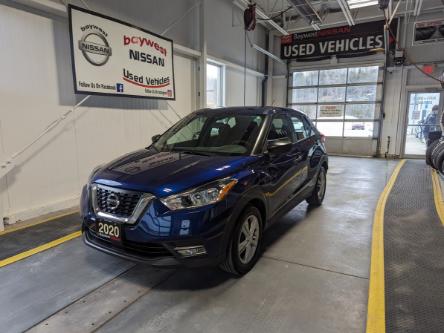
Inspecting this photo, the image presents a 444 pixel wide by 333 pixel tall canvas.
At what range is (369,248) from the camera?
10.4ft

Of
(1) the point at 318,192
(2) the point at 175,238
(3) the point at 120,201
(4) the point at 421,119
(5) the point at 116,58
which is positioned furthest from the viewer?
(4) the point at 421,119

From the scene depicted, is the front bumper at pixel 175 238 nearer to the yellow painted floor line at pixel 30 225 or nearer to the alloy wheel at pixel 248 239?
the alloy wheel at pixel 248 239

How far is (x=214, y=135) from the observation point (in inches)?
123

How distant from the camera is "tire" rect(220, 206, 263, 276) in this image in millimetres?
2400

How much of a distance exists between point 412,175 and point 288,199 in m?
5.33

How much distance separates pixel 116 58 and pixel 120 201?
131 inches

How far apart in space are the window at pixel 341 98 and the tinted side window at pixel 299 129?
800cm

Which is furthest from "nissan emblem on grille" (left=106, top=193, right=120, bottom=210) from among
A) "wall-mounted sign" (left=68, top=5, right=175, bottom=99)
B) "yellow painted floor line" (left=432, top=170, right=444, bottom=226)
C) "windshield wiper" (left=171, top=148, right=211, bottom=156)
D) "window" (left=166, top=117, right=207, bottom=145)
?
"yellow painted floor line" (left=432, top=170, right=444, bottom=226)

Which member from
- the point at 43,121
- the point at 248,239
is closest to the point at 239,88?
the point at 43,121

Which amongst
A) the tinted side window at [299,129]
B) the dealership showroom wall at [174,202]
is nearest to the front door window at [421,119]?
the dealership showroom wall at [174,202]

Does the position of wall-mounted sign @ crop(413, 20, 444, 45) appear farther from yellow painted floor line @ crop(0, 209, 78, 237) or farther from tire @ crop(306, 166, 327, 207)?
yellow painted floor line @ crop(0, 209, 78, 237)

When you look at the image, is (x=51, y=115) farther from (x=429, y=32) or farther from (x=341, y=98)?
(x=341, y=98)

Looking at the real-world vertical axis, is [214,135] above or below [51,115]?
below

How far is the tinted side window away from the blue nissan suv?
15.2 inches
